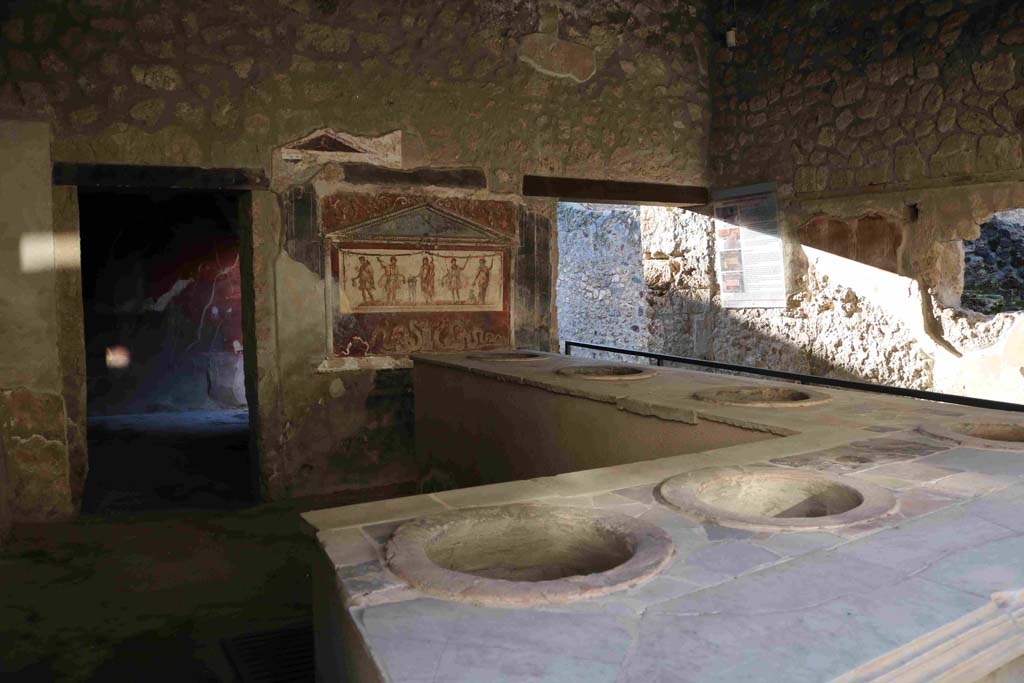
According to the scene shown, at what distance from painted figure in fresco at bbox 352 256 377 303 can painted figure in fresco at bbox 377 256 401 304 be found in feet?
0.29

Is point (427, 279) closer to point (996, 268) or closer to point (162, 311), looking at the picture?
point (162, 311)

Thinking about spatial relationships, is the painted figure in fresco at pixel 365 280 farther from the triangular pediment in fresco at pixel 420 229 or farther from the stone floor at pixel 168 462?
the stone floor at pixel 168 462

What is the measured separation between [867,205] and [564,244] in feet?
22.3

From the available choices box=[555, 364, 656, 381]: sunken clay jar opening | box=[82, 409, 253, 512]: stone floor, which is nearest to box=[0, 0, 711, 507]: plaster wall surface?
box=[82, 409, 253, 512]: stone floor

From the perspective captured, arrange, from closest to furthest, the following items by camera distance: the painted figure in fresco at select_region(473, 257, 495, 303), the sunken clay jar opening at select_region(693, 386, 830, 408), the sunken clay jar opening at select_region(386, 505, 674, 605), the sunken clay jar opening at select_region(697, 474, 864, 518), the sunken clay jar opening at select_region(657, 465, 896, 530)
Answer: the sunken clay jar opening at select_region(386, 505, 674, 605), the sunken clay jar opening at select_region(657, 465, 896, 530), the sunken clay jar opening at select_region(697, 474, 864, 518), the sunken clay jar opening at select_region(693, 386, 830, 408), the painted figure in fresco at select_region(473, 257, 495, 303)

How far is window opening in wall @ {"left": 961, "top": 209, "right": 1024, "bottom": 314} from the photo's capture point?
8.75m

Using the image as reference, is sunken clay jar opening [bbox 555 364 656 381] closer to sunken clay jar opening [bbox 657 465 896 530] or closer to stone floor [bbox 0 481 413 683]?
stone floor [bbox 0 481 413 683]

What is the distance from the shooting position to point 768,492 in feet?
7.37

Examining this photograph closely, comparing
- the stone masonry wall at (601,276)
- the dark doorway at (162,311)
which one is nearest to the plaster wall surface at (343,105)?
the dark doorway at (162,311)

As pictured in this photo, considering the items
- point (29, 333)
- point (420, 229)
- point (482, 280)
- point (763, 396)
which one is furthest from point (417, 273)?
point (763, 396)

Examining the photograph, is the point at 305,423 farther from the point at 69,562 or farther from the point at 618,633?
the point at 618,633

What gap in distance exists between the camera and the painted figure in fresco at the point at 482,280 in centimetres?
598

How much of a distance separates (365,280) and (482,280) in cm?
91

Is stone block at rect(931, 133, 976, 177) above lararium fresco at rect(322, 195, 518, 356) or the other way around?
above
